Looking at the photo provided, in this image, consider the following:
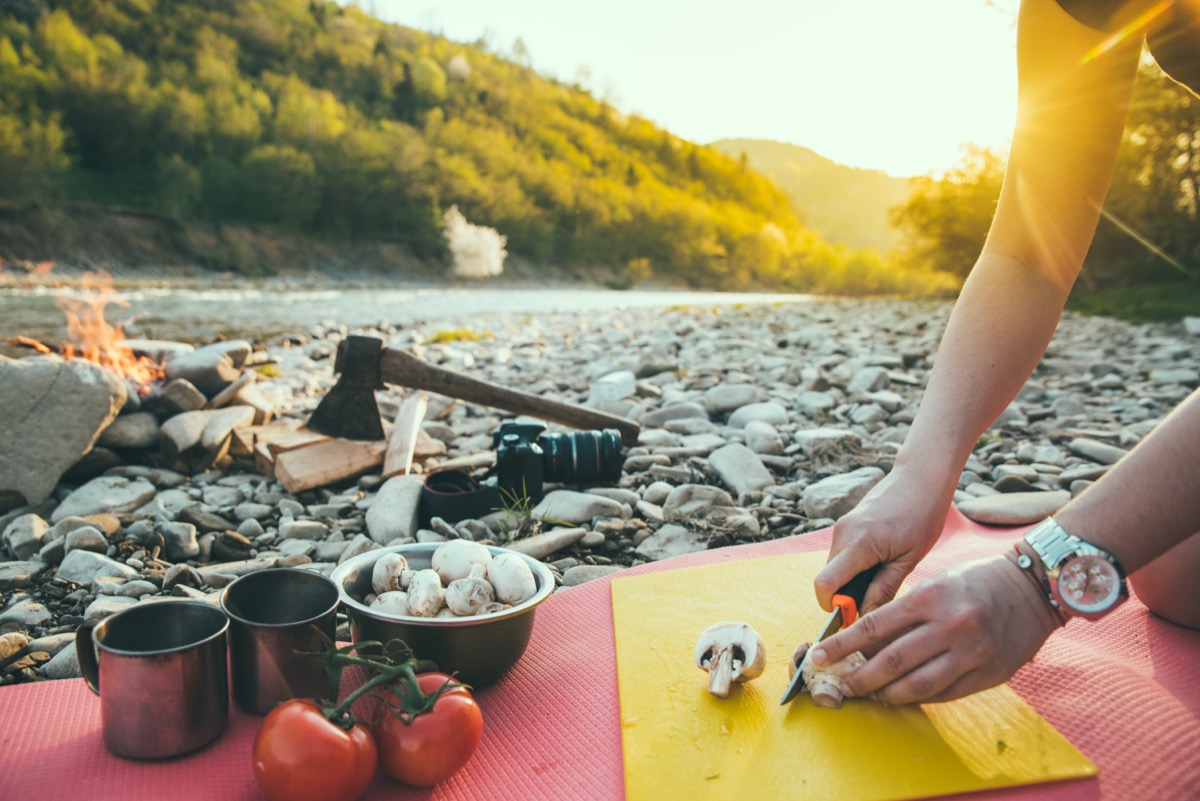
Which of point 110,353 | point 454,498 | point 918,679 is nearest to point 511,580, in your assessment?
point 918,679

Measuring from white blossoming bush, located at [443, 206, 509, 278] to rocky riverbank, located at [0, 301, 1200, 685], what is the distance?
31.2 metres

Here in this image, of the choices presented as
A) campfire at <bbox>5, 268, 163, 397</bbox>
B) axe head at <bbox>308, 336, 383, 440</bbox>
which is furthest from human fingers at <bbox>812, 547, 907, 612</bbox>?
campfire at <bbox>5, 268, 163, 397</bbox>

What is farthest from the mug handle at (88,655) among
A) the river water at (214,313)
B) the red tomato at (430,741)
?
the river water at (214,313)

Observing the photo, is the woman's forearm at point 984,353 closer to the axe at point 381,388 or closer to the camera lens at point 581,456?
the camera lens at point 581,456

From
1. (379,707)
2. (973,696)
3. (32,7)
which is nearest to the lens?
(379,707)

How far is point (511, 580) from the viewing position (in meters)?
1.54

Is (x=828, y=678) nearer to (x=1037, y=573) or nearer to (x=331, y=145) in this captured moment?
(x=1037, y=573)

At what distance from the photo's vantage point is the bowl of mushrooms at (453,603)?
1411mm

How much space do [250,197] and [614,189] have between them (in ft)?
97.4

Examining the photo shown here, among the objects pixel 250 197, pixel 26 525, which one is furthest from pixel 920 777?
pixel 250 197

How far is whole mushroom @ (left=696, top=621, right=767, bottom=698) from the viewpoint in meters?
1.43

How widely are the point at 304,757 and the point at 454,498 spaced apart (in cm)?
168

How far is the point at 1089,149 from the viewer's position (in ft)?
4.88

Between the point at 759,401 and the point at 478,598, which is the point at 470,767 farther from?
the point at 759,401
